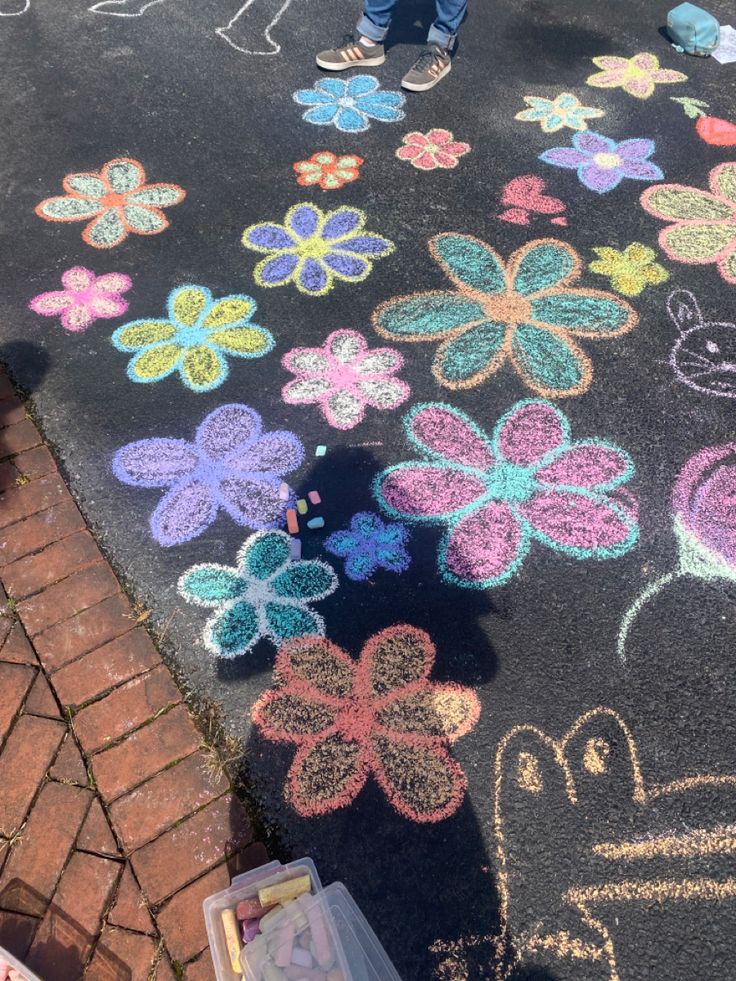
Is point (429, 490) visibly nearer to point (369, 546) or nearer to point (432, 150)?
point (369, 546)

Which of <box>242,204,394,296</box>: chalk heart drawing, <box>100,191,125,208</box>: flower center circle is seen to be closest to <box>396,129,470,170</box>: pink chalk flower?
<box>242,204,394,296</box>: chalk heart drawing

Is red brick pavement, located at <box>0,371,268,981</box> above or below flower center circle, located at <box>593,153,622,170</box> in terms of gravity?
below

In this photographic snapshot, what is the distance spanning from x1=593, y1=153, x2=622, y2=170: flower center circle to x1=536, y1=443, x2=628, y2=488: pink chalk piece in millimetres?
2345

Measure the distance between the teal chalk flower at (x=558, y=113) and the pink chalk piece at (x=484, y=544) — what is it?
10.4 ft

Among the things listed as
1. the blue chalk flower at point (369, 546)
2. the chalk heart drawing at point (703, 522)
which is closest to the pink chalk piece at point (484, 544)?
the blue chalk flower at point (369, 546)

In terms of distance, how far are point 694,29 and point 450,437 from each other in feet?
14.0

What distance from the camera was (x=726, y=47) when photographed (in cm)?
534

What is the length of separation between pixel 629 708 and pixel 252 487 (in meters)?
1.67

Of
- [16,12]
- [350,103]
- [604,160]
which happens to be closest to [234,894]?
[604,160]

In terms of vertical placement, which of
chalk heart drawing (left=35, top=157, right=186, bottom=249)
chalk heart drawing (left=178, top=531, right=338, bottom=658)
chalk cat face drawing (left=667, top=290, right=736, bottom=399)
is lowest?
chalk heart drawing (left=178, top=531, right=338, bottom=658)

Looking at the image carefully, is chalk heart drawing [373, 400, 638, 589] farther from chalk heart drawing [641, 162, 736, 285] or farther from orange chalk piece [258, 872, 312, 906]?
chalk heart drawing [641, 162, 736, 285]

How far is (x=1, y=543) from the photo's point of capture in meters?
2.84

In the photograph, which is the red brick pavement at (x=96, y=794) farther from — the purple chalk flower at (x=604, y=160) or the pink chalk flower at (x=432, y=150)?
the purple chalk flower at (x=604, y=160)

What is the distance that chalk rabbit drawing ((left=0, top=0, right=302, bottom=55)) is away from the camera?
5.49m
